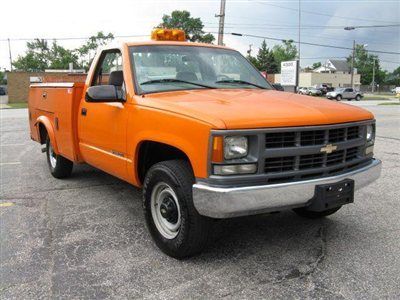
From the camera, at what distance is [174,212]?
380cm

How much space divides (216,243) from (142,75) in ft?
5.88

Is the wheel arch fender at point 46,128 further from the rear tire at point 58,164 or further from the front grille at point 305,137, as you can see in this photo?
the front grille at point 305,137

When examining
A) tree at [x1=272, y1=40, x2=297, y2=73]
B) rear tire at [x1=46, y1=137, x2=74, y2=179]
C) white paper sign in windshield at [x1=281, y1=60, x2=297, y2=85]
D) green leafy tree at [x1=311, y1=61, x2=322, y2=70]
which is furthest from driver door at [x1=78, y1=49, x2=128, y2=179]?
green leafy tree at [x1=311, y1=61, x2=322, y2=70]

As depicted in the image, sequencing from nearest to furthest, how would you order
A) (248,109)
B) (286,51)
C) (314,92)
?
(248,109)
(314,92)
(286,51)

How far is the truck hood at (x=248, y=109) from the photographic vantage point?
3238 millimetres

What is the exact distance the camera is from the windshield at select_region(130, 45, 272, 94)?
4410 millimetres

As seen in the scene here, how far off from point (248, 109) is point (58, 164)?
4.19 m

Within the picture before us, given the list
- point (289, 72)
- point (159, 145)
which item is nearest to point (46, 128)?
point (159, 145)

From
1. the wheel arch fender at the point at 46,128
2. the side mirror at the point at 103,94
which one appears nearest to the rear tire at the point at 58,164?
the wheel arch fender at the point at 46,128

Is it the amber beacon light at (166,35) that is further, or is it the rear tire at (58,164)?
the rear tire at (58,164)

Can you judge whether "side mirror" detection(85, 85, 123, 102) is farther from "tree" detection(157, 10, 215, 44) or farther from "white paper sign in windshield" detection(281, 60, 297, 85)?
"tree" detection(157, 10, 215, 44)

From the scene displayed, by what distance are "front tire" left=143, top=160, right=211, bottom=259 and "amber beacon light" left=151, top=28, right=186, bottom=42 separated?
6.84ft

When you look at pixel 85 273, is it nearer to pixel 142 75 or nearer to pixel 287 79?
pixel 142 75

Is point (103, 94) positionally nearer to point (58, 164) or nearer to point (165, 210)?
point (165, 210)
